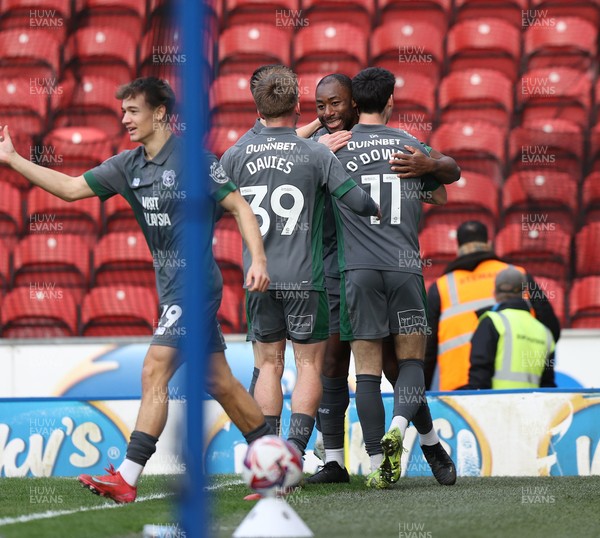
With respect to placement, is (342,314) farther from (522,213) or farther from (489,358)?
(522,213)

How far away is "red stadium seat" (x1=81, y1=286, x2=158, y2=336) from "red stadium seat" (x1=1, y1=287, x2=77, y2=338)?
5.1 inches

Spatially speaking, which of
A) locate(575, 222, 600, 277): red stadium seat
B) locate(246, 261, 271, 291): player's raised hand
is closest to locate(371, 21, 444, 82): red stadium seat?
locate(575, 222, 600, 277): red stadium seat

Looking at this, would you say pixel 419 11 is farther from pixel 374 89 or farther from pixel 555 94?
pixel 374 89

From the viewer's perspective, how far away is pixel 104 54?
11.4 metres

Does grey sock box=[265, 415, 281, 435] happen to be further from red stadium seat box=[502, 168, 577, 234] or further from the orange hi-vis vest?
red stadium seat box=[502, 168, 577, 234]

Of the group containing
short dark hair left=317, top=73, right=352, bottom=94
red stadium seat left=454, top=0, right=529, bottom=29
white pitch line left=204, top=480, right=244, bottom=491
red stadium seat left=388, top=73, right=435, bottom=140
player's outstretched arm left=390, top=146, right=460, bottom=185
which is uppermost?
red stadium seat left=454, top=0, right=529, bottom=29

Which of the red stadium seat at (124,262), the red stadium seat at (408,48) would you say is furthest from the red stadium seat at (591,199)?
the red stadium seat at (124,262)

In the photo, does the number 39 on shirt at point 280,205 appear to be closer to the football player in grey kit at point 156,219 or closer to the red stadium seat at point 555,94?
the football player in grey kit at point 156,219

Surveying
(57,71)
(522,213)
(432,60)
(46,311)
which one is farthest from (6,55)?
(522,213)

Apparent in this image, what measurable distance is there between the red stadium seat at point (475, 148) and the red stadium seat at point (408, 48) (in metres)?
1.07

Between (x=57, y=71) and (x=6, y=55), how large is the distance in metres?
0.59

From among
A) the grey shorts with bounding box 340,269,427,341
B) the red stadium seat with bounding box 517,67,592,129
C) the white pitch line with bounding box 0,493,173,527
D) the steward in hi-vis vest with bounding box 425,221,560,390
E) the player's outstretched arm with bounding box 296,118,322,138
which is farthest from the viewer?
the red stadium seat with bounding box 517,67,592,129

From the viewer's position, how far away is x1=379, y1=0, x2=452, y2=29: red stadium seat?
11469 millimetres

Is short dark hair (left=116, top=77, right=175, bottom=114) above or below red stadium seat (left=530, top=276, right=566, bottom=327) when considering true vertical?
above
